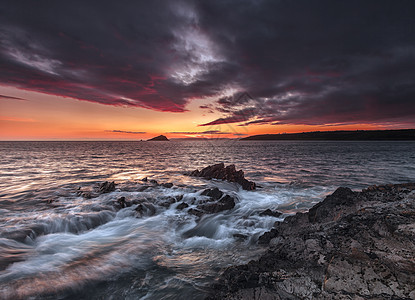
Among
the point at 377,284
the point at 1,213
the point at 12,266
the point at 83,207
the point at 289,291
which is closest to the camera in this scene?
the point at 377,284

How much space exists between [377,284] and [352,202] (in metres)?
4.05

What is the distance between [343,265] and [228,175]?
15.1m

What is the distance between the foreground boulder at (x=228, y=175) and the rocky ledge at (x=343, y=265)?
1141 cm

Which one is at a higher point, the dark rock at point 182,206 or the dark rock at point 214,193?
the dark rock at point 214,193

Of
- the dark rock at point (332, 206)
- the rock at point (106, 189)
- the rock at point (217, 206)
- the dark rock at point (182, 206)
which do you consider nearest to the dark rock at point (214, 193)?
the rock at point (217, 206)

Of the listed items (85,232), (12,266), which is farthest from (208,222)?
(12,266)

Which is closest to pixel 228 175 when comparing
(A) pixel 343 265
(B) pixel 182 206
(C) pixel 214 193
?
(C) pixel 214 193

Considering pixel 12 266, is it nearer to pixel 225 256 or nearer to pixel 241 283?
pixel 225 256

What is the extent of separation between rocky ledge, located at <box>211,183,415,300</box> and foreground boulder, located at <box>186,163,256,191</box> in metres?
11.4

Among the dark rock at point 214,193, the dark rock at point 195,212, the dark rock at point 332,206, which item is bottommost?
the dark rock at point 195,212

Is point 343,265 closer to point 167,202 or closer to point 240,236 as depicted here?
point 240,236

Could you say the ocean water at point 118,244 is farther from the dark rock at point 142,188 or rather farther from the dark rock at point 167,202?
the dark rock at point 142,188

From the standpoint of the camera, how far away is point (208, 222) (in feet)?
29.2

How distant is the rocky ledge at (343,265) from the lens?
2.85m
